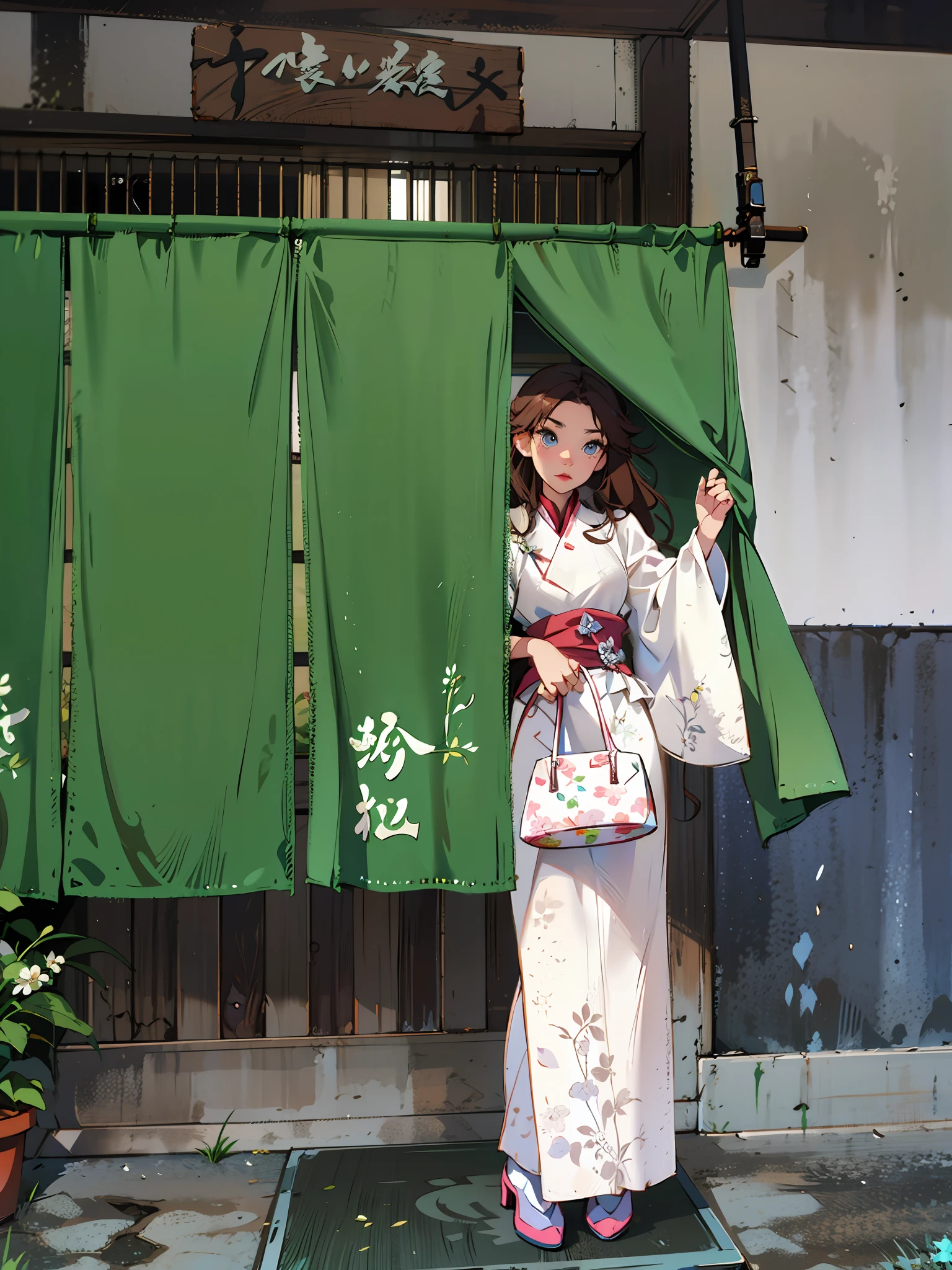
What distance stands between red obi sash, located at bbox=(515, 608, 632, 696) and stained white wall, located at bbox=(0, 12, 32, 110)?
106 inches

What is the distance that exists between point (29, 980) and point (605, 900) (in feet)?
5.90

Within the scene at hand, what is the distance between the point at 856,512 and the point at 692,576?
1197mm

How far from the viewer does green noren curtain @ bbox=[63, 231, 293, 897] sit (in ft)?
8.16

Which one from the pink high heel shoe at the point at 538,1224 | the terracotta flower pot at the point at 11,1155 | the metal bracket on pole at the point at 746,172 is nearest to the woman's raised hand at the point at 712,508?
the metal bracket on pole at the point at 746,172

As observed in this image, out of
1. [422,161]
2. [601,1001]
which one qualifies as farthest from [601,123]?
[601,1001]

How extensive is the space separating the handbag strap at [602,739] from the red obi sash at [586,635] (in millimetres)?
51

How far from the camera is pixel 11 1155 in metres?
2.63

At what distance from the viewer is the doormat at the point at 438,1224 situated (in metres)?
2.45

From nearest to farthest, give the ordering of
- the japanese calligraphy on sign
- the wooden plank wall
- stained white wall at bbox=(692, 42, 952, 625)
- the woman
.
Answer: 1. the woman
2. the japanese calligraphy on sign
3. the wooden plank wall
4. stained white wall at bbox=(692, 42, 952, 625)

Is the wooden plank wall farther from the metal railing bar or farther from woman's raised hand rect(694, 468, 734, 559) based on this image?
the metal railing bar

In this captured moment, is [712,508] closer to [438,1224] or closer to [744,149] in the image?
[744,149]

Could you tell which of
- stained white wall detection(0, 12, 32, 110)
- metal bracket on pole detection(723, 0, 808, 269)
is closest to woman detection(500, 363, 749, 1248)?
metal bracket on pole detection(723, 0, 808, 269)

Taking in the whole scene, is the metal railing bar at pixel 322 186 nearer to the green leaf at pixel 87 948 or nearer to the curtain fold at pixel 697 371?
the curtain fold at pixel 697 371

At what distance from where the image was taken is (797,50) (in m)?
3.29
